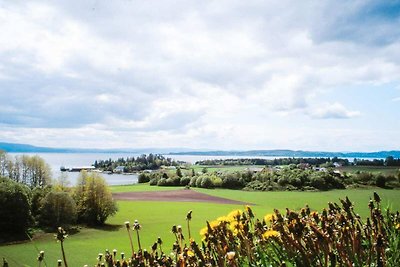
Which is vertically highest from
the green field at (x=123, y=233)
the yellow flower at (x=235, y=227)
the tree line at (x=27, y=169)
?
the yellow flower at (x=235, y=227)

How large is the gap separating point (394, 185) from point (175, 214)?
156 ft

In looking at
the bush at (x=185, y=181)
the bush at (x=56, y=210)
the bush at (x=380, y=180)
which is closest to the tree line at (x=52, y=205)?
the bush at (x=56, y=210)

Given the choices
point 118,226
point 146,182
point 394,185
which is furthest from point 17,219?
point 146,182

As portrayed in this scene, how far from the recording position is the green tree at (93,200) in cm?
4462

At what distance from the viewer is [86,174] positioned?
47719mm

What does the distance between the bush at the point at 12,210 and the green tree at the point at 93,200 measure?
27.0 feet

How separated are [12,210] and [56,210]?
17.4 ft

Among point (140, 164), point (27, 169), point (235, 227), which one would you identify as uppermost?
point (235, 227)

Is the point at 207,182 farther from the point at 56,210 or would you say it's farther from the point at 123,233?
the point at 56,210

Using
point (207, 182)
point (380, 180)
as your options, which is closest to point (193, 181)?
point (207, 182)

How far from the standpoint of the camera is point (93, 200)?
45.5 m

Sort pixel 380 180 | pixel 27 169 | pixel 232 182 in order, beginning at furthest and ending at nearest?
pixel 232 182 < pixel 380 180 < pixel 27 169

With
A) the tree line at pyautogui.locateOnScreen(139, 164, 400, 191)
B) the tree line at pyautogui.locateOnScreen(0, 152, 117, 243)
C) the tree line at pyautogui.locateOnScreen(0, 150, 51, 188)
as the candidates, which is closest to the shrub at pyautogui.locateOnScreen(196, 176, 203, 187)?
the tree line at pyautogui.locateOnScreen(139, 164, 400, 191)

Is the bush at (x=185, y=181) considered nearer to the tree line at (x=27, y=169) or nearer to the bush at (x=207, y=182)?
the bush at (x=207, y=182)
